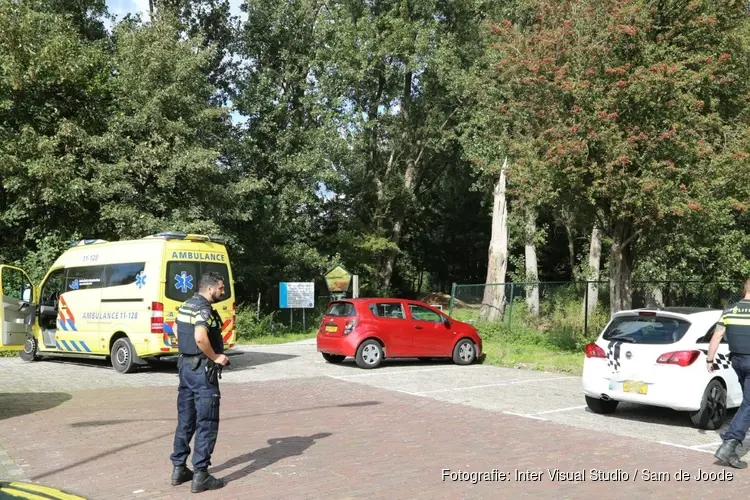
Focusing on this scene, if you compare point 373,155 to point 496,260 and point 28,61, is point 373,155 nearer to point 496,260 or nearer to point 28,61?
point 496,260

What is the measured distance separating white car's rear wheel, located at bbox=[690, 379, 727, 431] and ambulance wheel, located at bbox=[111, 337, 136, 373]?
10503 mm

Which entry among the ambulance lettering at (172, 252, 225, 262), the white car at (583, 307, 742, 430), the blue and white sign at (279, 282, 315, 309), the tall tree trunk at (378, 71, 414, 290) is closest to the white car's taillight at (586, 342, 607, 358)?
the white car at (583, 307, 742, 430)

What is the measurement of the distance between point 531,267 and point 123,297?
2160 cm

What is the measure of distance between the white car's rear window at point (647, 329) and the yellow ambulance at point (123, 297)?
7.21 m

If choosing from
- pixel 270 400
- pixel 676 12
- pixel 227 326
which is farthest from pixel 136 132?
pixel 676 12

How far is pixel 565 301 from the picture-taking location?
2206 cm

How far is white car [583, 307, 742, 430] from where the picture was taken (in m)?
8.95

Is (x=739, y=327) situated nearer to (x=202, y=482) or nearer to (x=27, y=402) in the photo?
(x=202, y=482)

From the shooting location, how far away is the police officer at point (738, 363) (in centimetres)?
696

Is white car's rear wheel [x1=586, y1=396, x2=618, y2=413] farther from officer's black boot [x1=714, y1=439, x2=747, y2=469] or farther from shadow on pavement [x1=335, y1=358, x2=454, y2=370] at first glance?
shadow on pavement [x1=335, y1=358, x2=454, y2=370]

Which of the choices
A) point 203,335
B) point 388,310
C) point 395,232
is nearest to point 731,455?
point 203,335

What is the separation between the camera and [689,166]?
1530 cm

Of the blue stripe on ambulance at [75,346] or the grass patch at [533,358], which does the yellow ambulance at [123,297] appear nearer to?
the blue stripe on ambulance at [75,346]

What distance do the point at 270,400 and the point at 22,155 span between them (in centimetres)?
1428
